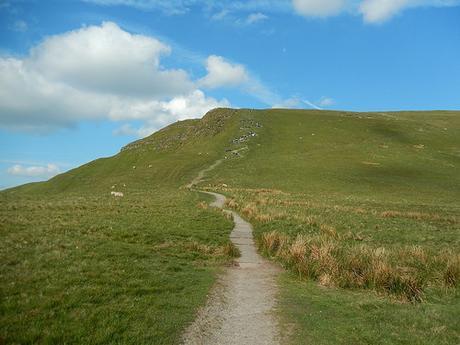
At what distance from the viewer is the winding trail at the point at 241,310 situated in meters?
10.5

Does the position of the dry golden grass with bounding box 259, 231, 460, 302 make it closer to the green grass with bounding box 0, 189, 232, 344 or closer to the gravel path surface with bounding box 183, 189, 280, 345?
the gravel path surface with bounding box 183, 189, 280, 345

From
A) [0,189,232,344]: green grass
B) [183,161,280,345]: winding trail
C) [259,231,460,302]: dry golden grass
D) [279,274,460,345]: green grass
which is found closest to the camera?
→ [0,189,232,344]: green grass

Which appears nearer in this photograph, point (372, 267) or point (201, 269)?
point (372, 267)

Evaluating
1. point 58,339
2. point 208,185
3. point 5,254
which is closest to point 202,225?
point 5,254

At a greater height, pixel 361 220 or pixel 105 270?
pixel 105 270

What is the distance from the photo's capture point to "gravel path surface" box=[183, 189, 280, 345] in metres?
10.5

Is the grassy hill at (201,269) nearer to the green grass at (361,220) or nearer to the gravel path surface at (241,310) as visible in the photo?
the green grass at (361,220)

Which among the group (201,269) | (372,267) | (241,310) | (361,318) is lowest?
(361,318)

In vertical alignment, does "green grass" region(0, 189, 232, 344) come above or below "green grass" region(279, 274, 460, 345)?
above

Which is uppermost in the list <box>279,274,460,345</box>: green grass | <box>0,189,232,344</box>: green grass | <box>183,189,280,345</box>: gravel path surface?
<box>0,189,232,344</box>: green grass

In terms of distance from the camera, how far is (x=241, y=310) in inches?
499

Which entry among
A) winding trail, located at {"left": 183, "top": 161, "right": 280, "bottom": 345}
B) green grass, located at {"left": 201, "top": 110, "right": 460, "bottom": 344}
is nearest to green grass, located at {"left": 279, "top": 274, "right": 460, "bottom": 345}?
green grass, located at {"left": 201, "top": 110, "right": 460, "bottom": 344}

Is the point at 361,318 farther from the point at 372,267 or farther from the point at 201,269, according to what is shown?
the point at 201,269

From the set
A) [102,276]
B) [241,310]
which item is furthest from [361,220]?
[102,276]
